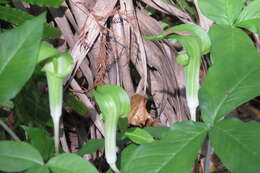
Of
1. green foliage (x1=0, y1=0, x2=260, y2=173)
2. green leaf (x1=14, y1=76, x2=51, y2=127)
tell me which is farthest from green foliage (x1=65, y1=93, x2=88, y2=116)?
green foliage (x1=0, y1=0, x2=260, y2=173)

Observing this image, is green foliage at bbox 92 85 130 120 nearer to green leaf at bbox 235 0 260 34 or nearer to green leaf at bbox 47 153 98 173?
green leaf at bbox 47 153 98 173

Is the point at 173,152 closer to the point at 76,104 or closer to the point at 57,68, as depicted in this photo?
the point at 57,68

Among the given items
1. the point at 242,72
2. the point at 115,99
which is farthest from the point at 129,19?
the point at 115,99

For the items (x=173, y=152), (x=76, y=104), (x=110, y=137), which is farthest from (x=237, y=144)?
(x=76, y=104)

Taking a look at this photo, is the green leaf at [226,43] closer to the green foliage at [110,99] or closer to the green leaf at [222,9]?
the green leaf at [222,9]

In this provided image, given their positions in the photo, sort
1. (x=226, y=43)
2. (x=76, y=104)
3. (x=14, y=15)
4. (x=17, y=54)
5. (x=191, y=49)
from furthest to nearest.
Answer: (x=76, y=104)
(x=14, y=15)
(x=226, y=43)
(x=191, y=49)
(x=17, y=54)
